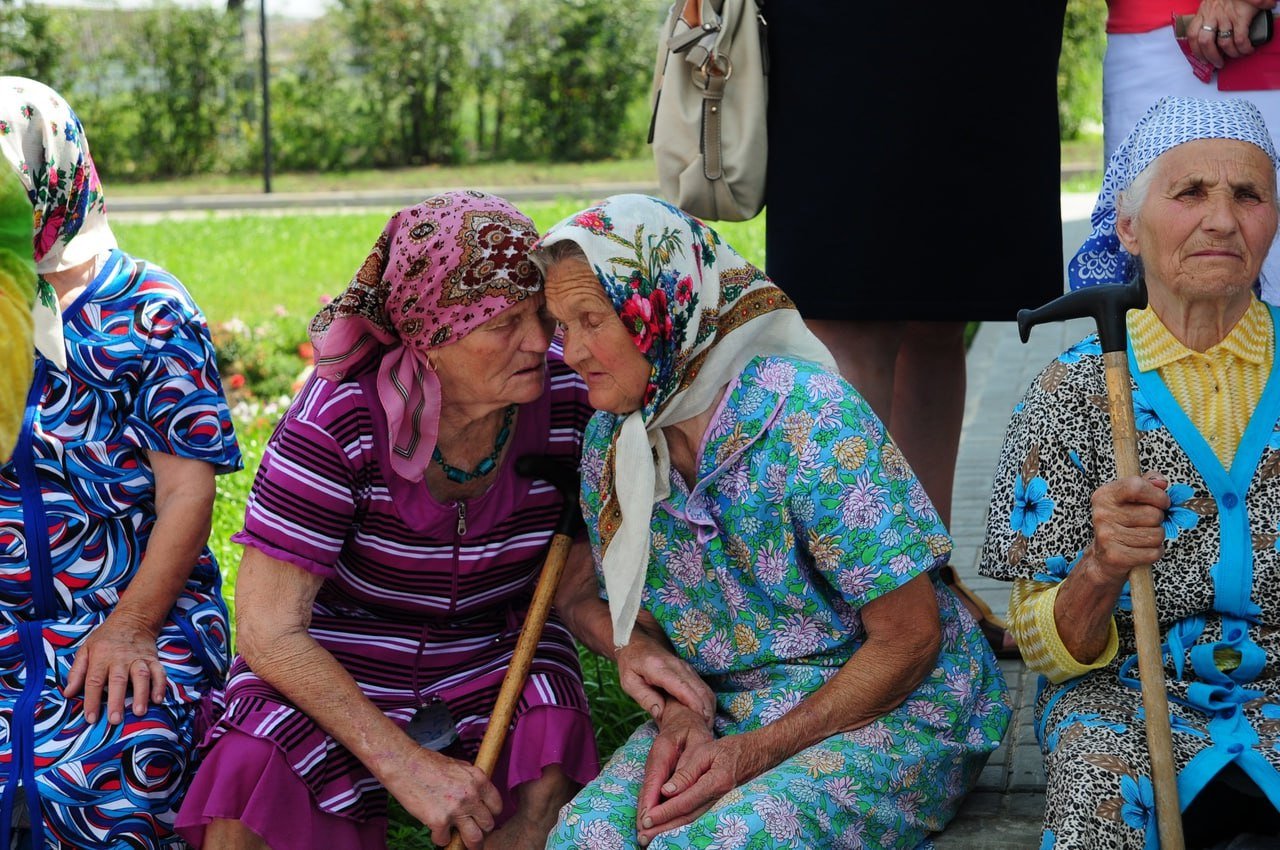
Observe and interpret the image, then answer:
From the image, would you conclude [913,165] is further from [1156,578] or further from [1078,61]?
[1078,61]

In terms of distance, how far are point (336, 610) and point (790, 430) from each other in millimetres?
1000

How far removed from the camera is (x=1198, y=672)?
2654 mm

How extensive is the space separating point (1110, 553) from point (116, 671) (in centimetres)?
179

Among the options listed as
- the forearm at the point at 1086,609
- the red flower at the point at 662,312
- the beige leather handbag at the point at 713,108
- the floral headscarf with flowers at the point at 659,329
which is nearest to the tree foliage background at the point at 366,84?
the beige leather handbag at the point at 713,108

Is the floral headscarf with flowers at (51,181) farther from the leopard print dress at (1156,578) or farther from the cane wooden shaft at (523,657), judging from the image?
the leopard print dress at (1156,578)

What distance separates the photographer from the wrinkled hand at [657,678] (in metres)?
2.88

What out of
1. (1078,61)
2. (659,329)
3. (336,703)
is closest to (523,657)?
(336,703)

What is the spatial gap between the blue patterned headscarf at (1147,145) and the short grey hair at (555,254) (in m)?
0.90

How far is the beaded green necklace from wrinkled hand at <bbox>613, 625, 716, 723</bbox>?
424 mm

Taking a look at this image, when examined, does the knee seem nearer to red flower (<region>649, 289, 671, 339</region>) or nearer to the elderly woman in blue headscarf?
red flower (<region>649, 289, 671, 339</region>)

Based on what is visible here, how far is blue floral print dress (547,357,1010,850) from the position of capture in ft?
8.82

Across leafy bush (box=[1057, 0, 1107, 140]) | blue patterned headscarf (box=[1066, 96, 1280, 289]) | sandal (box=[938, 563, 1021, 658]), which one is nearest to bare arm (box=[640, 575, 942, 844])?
blue patterned headscarf (box=[1066, 96, 1280, 289])

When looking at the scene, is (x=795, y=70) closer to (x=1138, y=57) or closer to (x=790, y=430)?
(x=1138, y=57)

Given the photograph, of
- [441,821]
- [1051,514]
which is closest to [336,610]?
[441,821]
